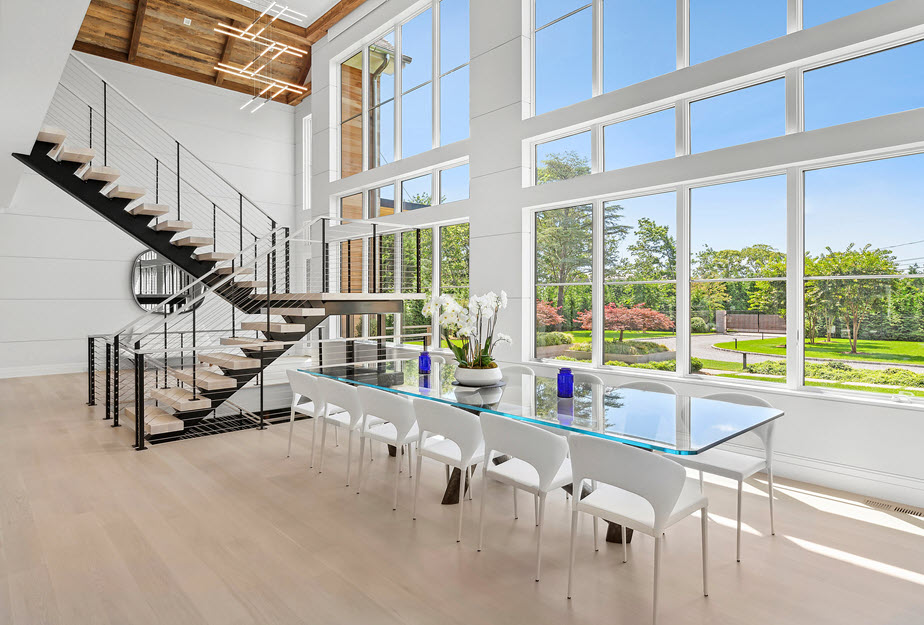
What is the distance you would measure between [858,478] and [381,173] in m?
6.91

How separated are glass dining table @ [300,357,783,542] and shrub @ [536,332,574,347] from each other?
5.91 feet

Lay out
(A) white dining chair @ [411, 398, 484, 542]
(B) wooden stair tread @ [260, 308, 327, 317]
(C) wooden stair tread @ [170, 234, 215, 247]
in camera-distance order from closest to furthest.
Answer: (A) white dining chair @ [411, 398, 484, 542] < (B) wooden stair tread @ [260, 308, 327, 317] < (C) wooden stair tread @ [170, 234, 215, 247]

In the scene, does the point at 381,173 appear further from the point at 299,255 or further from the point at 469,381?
the point at 469,381

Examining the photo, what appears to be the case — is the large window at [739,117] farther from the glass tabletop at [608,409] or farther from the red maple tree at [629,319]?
the glass tabletop at [608,409]

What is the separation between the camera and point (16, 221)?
8.16 meters

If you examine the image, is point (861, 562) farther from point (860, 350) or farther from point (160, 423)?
point (160, 423)

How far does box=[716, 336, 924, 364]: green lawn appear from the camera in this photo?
11.6ft

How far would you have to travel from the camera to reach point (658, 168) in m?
4.59

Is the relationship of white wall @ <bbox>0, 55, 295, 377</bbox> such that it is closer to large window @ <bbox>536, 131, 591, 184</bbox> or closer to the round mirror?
the round mirror

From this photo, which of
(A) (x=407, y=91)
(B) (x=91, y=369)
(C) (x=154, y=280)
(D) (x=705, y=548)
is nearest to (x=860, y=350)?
(D) (x=705, y=548)

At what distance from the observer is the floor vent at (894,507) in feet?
10.7

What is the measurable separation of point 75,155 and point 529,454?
5.62 meters

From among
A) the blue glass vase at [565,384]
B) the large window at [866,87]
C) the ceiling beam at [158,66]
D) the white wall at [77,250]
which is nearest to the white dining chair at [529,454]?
the blue glass vase at [565,384]

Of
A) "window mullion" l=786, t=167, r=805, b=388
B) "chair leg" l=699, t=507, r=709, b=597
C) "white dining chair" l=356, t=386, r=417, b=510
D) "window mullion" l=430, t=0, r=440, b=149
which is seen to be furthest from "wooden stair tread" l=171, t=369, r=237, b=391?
"window mullion" l=786, t=167, r=805, b=388
